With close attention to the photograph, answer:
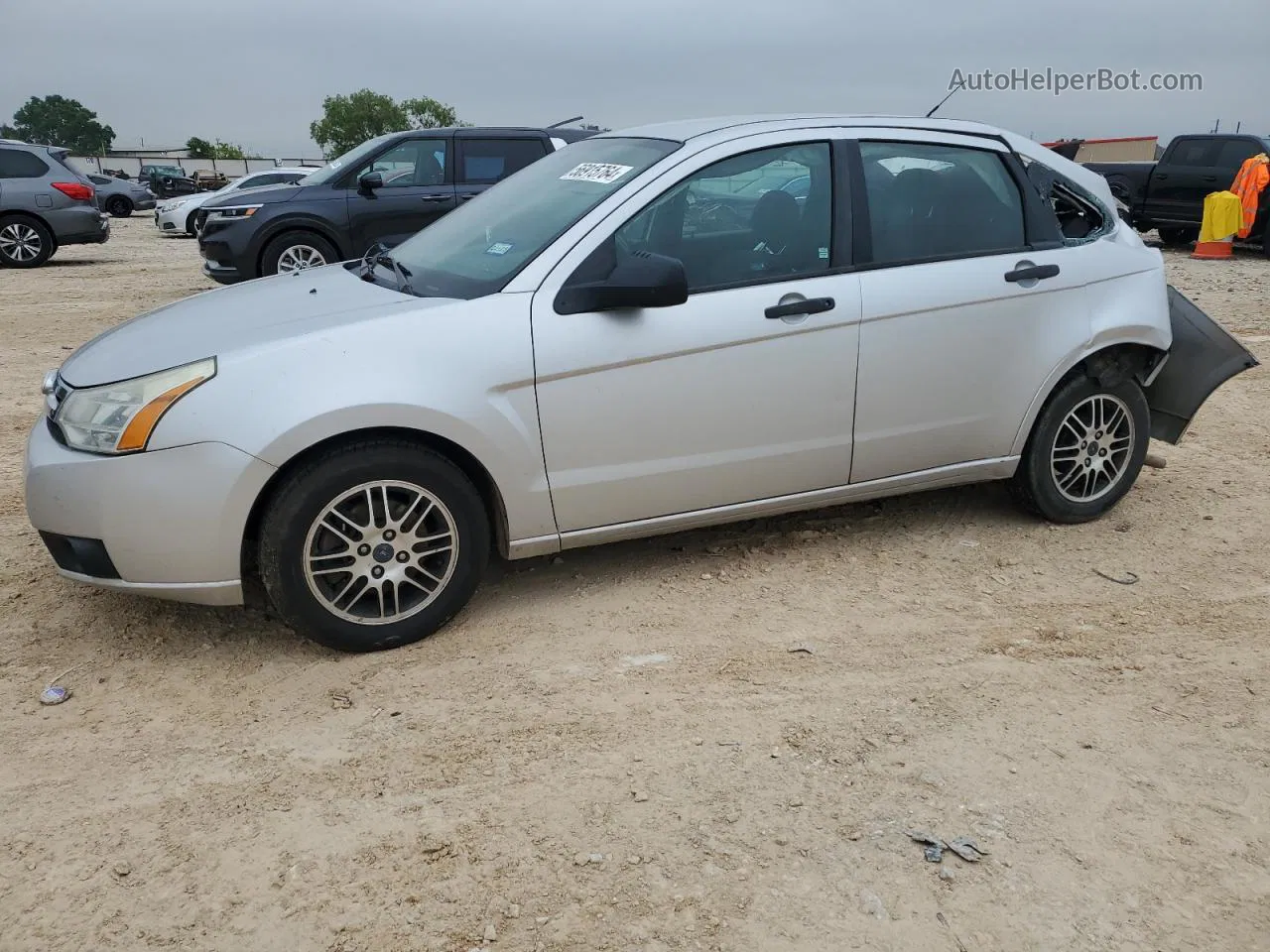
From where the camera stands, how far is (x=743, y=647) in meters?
3.80

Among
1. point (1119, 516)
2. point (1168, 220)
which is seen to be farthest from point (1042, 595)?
point (1168, 220)

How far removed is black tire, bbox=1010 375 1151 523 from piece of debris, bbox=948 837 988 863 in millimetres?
2415

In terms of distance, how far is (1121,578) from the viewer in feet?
14.5

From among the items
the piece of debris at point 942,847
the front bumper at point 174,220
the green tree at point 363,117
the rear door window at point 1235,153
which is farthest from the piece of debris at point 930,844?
the green tree at point 363,117

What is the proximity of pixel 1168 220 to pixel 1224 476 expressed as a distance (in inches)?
525

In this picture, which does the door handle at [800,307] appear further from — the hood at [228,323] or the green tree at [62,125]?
the green tree at [62,125]

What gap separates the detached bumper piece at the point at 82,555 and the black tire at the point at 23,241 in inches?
542

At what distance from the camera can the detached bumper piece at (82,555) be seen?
138 inches

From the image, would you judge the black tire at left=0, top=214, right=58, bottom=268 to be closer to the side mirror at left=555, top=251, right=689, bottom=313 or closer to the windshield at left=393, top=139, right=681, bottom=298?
the windshield at left=393, top=139, right=681, bottom=298

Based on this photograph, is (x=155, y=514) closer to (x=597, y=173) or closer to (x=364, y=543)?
(x=364, y=543)

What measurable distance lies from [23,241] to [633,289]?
1461cm

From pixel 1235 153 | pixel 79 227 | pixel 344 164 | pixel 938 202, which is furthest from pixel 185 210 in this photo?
pixel 938 202

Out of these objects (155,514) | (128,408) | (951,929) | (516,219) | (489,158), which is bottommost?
(951,929)

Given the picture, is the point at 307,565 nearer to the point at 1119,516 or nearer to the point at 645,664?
the point at 645,664
